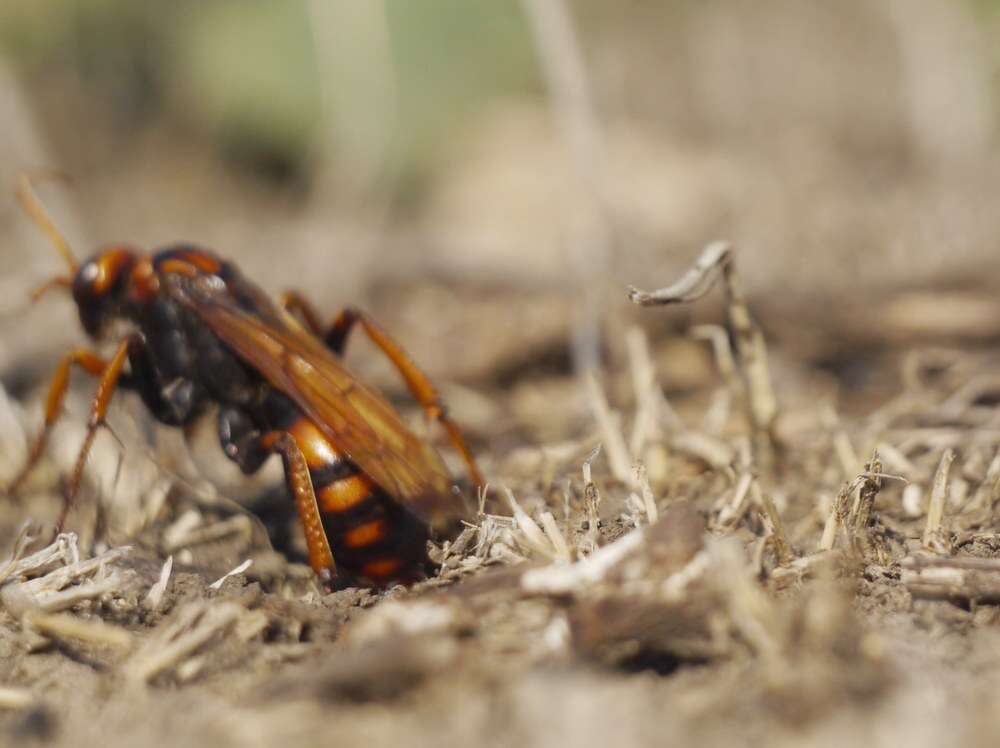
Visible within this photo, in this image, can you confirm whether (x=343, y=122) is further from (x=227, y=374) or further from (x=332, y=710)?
(x=332, y=710)

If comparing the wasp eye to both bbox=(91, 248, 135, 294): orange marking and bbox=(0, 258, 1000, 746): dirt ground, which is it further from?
bbox=(0, 258, 1000, 746): dirt ground

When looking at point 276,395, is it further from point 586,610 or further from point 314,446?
point 586,610

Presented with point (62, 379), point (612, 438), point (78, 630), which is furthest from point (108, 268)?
point (612, 438)

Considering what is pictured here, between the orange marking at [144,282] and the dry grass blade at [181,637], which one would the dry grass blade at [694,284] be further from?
the orange marking at [144,282]

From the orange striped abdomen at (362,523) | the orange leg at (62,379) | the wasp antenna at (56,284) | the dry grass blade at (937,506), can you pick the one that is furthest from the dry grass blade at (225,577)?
the dry grass blade at (937,506)

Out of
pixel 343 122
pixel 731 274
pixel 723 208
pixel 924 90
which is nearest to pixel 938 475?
pixel 731 274

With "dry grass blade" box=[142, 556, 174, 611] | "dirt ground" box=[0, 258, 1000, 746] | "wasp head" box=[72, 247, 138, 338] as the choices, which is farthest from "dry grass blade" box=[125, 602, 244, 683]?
"wasp head" box=[72, 247, 138, 338]

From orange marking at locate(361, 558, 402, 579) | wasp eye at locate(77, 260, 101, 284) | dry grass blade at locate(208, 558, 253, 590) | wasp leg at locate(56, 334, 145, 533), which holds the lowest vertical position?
orange marking at locate(361, 558, 402, 579)
